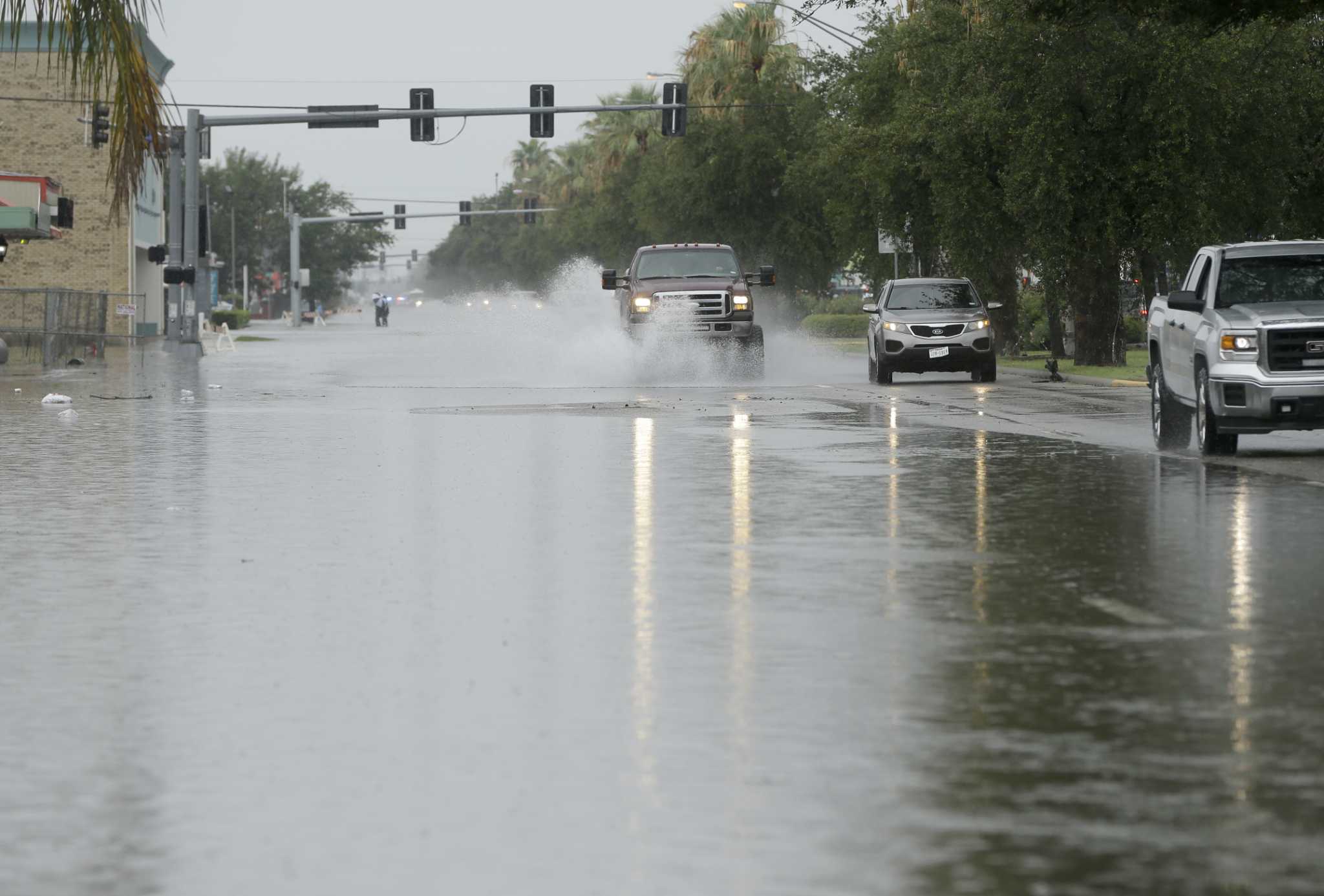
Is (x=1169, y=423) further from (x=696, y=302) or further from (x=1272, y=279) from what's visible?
(x=696, y=302)

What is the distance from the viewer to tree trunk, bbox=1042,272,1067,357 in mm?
44812

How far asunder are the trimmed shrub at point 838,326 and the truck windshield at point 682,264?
1446 inches

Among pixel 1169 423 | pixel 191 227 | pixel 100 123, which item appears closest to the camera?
pixel 100 123

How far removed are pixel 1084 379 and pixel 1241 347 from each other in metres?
19.6

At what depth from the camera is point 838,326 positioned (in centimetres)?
8069

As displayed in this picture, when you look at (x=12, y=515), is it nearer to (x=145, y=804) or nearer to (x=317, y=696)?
(x=317, y=696)

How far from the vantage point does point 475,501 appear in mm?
16484

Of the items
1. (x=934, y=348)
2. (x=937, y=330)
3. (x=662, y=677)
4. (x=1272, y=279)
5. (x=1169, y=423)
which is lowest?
(x=662, y=677)

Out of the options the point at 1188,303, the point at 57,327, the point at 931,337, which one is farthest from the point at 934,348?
the point at 57,327

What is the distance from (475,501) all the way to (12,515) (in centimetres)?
319

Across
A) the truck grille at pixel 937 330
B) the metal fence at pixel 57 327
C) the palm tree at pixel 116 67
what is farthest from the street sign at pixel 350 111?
the palm tree at pixel 116 67

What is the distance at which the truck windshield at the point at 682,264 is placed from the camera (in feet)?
133

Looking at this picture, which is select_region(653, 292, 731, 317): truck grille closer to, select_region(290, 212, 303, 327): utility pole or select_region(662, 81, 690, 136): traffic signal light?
select_region(662, 81, 690, 136): traffic signal light

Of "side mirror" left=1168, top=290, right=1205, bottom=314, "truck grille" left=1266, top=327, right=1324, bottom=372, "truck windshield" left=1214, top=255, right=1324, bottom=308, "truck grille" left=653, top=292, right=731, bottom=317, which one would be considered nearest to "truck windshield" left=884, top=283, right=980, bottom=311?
"truck grille" left=653, top=292, right=731, bottom=317
